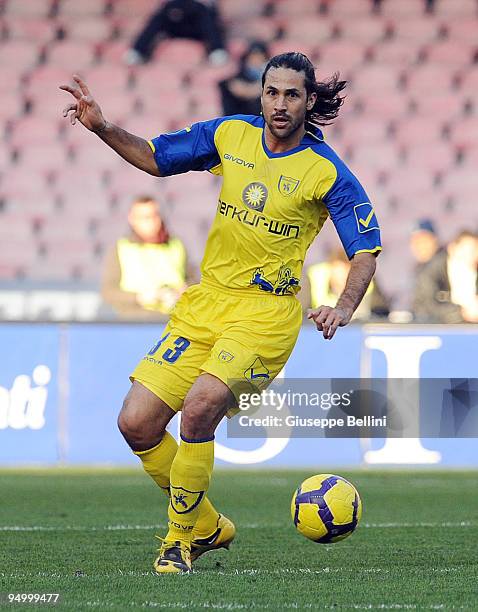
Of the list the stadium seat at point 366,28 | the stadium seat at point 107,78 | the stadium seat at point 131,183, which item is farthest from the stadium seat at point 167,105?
the stadium seat at point 366,28

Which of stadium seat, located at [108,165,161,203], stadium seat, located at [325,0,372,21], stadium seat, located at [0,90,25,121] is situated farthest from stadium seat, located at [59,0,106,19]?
stadium seat, located at [325,0,372,21]

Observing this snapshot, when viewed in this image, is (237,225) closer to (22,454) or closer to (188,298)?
(188,298)

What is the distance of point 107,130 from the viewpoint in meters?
5.52

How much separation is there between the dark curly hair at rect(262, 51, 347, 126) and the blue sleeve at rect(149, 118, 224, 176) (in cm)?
34

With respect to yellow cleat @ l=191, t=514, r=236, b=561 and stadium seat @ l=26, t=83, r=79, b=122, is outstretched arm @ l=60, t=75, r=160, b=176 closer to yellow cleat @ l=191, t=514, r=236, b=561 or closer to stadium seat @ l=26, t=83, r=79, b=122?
yellow cleat @ l=191, t=514, r=236, b=561

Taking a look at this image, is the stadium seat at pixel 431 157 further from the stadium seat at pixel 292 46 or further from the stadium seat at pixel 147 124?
the stadium seat at pixel 147 124

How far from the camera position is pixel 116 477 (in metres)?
10.0

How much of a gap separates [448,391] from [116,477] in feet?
8.41

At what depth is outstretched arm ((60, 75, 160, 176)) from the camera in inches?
214

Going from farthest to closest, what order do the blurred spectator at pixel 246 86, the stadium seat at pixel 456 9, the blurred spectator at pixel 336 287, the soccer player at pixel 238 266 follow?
the stadium seat at pixel 456 9 → the blurred spectator at pixel 246 86 → the blurred spectator at pixel 336 287 → the soccer player at pixel 238 266

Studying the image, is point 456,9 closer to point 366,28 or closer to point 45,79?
point 366,28

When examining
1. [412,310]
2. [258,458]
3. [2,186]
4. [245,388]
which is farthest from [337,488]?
[2,186]

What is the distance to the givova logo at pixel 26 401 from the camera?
395 inches

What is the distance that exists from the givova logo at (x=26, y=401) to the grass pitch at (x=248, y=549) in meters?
0.40
